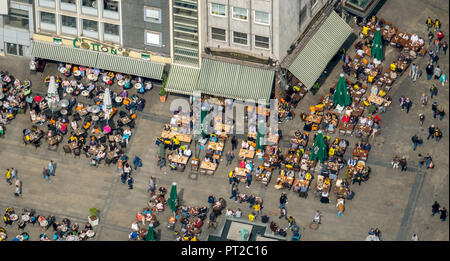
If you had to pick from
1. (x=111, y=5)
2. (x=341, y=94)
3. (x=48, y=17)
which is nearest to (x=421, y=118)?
(x=341, y=94)

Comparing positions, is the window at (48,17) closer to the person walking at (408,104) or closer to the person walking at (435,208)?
the person walking at (408,104)

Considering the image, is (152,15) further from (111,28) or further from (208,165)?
(208,165)

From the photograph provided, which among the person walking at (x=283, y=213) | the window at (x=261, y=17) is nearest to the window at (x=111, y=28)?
the window at (x=261, y=17)

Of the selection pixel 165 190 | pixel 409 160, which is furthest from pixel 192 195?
pixel 409 160

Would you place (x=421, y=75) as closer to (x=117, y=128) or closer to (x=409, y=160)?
(x=409, y=160)

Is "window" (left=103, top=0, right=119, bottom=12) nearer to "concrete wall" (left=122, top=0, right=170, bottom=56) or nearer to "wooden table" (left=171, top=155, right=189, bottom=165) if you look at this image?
"concrete wall" (left=122, top=0, right=170, bottom=56)

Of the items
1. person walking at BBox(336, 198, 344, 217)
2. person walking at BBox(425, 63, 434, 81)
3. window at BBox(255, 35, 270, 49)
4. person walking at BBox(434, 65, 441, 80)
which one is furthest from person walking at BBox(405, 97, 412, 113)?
window at BBox(255, 35, 270, 49)
